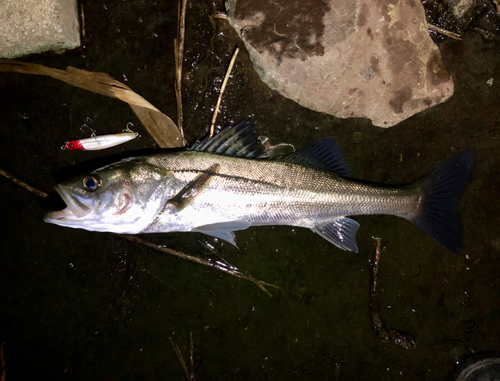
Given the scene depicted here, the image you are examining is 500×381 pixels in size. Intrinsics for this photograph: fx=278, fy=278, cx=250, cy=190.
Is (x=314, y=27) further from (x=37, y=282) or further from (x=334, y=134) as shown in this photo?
(x=37, y=282)

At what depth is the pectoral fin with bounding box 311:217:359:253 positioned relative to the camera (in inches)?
113

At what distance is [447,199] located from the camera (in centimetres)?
281

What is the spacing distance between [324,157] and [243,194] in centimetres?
91

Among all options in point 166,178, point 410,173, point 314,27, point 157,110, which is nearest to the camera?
point 166,178

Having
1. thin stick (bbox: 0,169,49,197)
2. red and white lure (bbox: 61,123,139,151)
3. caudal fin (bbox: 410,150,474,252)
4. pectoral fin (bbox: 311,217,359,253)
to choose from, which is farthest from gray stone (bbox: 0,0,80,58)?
caudal fin (bbox: 410,150,474,252)

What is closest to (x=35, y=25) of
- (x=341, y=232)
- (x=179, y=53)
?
(x=179, y=53)

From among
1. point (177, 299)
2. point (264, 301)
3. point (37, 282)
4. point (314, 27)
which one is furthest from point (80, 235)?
point (314, 27)

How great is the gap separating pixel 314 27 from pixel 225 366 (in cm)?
383

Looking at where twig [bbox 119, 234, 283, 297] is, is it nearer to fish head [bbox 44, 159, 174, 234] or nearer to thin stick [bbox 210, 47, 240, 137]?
fish head [bbox 44, 159, 174, 234]

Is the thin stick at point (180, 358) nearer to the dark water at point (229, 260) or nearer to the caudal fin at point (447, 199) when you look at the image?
the dark water at point (229, 260)

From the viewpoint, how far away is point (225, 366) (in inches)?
128

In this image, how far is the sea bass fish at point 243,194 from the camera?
8.07 feet

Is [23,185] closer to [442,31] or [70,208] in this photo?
[70,208]

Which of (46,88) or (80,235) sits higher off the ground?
(46,88)
